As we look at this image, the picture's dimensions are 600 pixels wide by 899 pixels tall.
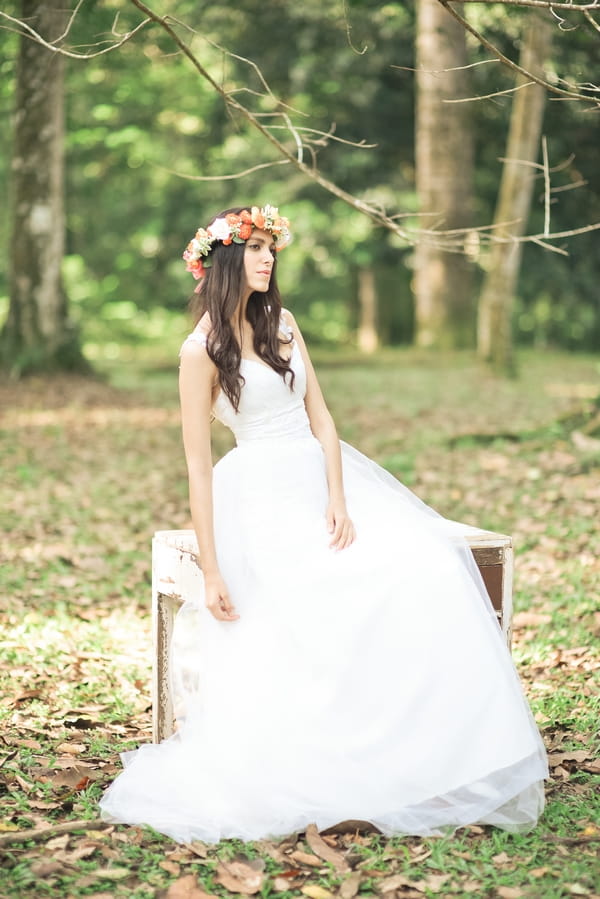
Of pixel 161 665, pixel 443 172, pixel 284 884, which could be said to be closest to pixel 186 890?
pixel 284 884

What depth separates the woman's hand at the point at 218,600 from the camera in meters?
3.62

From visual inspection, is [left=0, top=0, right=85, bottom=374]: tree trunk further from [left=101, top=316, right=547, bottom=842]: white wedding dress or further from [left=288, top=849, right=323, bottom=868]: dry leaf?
[left=288, top=849, right=323, bottom=868]: dry leaf

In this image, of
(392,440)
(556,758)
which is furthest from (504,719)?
(392,440)

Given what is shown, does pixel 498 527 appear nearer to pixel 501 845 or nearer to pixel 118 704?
pixel 118 704

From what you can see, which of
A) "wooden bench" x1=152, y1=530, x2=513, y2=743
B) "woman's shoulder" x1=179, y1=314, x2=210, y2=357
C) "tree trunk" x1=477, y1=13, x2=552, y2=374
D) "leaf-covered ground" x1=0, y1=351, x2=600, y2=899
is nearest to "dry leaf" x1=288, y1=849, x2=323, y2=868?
"leaf-covered ground" x1=0, y1=351, x2=600, y2=899

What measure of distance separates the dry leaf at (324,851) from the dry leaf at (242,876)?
0.60ft

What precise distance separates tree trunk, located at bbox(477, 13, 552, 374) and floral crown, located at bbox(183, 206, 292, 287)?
31.7 feet

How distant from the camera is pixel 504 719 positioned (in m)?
3.39

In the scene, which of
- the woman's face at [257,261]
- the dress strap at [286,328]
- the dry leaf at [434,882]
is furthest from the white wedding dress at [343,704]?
the woman's face at [257,261]

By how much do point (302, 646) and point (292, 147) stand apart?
1590cm

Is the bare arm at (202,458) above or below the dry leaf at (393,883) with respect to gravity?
above

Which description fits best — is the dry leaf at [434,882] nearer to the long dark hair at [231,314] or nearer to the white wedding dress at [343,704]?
the white wedding dress at [343,704]

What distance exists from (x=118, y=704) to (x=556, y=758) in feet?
6.49

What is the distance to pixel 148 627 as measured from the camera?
5875 millimetres
